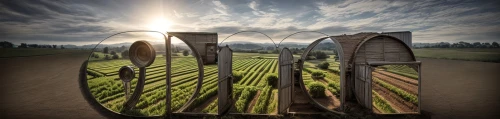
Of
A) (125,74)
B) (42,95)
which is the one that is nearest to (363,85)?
(125,74)

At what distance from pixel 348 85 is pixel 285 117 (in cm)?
365

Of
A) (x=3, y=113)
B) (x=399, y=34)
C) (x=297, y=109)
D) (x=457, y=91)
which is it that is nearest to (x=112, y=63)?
(x=3, y=113)

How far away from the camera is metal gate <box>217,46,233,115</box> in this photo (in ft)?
22.2

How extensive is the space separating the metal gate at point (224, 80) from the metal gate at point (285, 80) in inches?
80.6

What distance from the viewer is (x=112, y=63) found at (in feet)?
81.9

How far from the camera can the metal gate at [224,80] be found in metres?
6.76

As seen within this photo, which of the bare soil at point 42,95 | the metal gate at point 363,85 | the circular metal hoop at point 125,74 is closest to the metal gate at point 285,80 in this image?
the metal gate at point 363,85

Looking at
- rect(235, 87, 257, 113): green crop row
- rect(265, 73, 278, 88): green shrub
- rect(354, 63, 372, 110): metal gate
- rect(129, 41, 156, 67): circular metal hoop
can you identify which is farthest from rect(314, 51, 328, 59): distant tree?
rect(129, 41, 156, 67): circular metal hoop

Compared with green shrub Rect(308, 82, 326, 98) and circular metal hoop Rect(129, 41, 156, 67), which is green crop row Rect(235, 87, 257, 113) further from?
circular metal hoop Rect(129, 41, 156, 67)

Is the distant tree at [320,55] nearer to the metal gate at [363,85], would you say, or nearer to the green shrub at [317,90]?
the green shrub at [317,90]

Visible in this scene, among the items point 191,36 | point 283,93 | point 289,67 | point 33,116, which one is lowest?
point 33,116

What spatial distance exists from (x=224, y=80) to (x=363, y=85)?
5.60 metres

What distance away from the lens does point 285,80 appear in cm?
711

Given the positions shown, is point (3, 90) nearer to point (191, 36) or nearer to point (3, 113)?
point (3, 113)
